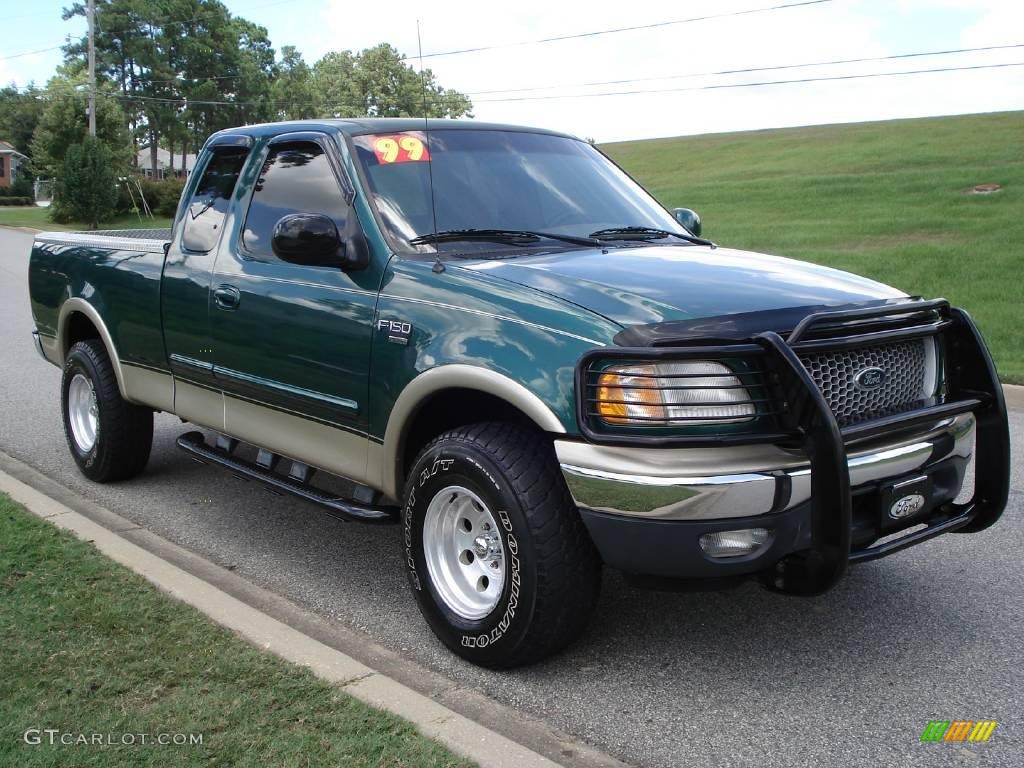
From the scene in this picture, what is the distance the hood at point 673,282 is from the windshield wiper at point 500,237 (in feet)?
0.66

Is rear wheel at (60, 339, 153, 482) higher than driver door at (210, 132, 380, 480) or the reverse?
the reverse

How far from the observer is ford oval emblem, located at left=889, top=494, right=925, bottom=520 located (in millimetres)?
3645

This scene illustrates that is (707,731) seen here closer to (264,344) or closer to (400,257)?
(400,257)

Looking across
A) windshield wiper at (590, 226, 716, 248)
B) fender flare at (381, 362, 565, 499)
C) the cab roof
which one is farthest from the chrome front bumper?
the cab roof

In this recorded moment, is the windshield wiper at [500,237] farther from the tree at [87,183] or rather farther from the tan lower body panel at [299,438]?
the tree at [87,183]

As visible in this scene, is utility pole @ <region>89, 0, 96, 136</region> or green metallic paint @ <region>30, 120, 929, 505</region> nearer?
green metallic paint @ <region>30, 120, 929, 505</region>

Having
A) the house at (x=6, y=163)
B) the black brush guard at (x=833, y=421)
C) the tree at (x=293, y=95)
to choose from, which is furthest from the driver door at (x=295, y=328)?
the house at (x=6, y=163)

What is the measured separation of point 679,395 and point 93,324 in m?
4.45

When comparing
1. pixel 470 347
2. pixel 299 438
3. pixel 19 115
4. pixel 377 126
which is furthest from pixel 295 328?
pixel 19 115

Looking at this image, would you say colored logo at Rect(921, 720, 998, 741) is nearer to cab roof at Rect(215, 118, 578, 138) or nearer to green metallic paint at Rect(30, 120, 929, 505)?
green metallic paint at Rect(30, 120, 929, 505)

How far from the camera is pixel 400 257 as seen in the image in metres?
4.26

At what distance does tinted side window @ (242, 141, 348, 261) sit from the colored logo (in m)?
2.96

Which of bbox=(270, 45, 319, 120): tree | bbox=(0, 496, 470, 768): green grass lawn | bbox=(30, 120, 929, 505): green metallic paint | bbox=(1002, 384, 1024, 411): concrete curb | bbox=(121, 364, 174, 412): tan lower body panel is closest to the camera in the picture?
bbox=(0, 496, 470, 768): green grass lawn

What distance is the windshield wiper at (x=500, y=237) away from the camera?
4410 mm
